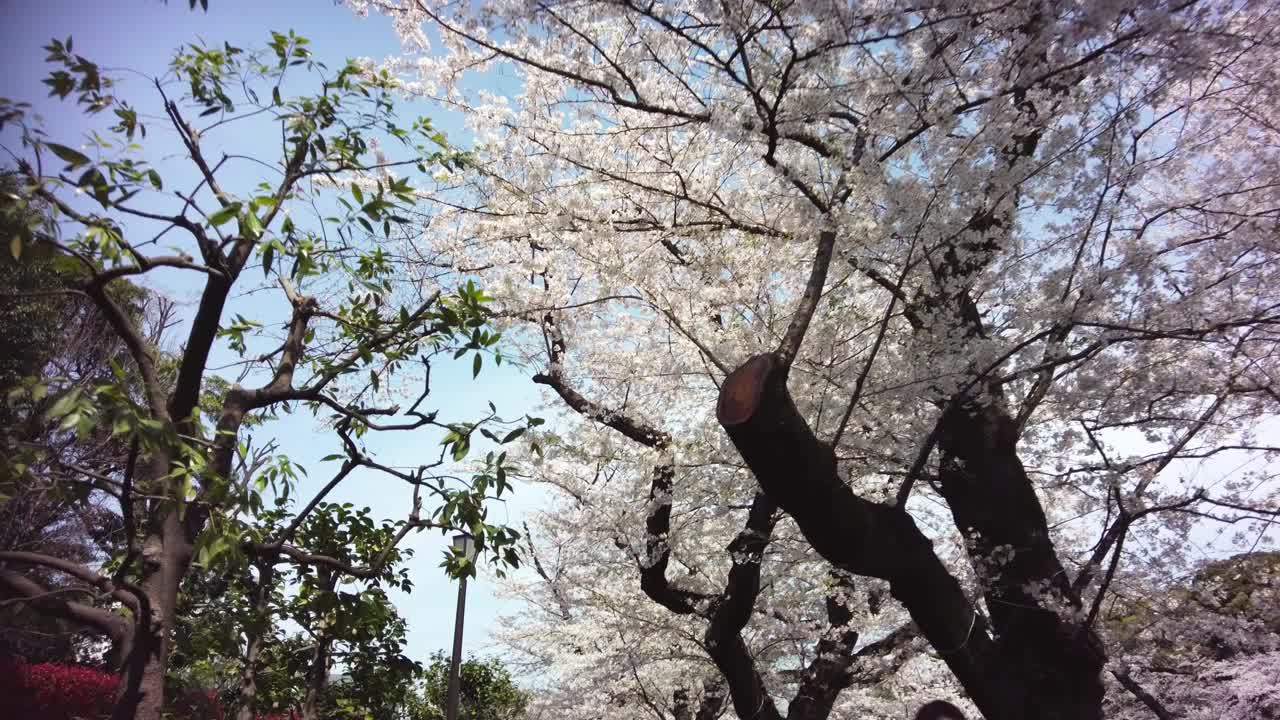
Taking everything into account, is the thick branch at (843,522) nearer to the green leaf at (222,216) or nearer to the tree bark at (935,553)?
the tree bark at (935,553)

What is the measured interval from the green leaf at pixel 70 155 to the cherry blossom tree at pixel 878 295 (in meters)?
2.33

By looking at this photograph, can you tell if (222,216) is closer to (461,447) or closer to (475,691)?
(461,447)

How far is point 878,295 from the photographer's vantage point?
7457 mm

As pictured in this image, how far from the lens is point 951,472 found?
16.8 feet

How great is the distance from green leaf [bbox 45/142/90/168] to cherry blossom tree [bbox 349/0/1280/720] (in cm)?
233

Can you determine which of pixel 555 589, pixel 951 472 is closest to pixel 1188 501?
pixel 951 472

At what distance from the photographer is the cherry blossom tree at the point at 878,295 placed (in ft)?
12.8

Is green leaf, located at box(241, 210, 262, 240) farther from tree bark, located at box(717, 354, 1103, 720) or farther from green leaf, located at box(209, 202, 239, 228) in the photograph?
tree bark, located at box(717, 354, 1103, 720)

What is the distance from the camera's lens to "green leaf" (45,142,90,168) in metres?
1.59

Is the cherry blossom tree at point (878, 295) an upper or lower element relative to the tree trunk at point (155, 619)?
upper

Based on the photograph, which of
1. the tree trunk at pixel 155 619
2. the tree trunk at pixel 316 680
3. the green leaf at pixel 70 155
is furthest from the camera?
the tree trunk at pixel 316 680

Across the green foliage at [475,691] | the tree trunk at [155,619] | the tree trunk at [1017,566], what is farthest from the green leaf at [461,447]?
the green foliage at [475,691]

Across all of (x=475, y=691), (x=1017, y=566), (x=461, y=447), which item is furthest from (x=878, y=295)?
(x=475, y=691)

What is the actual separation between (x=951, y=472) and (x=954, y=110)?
8.11 ft
